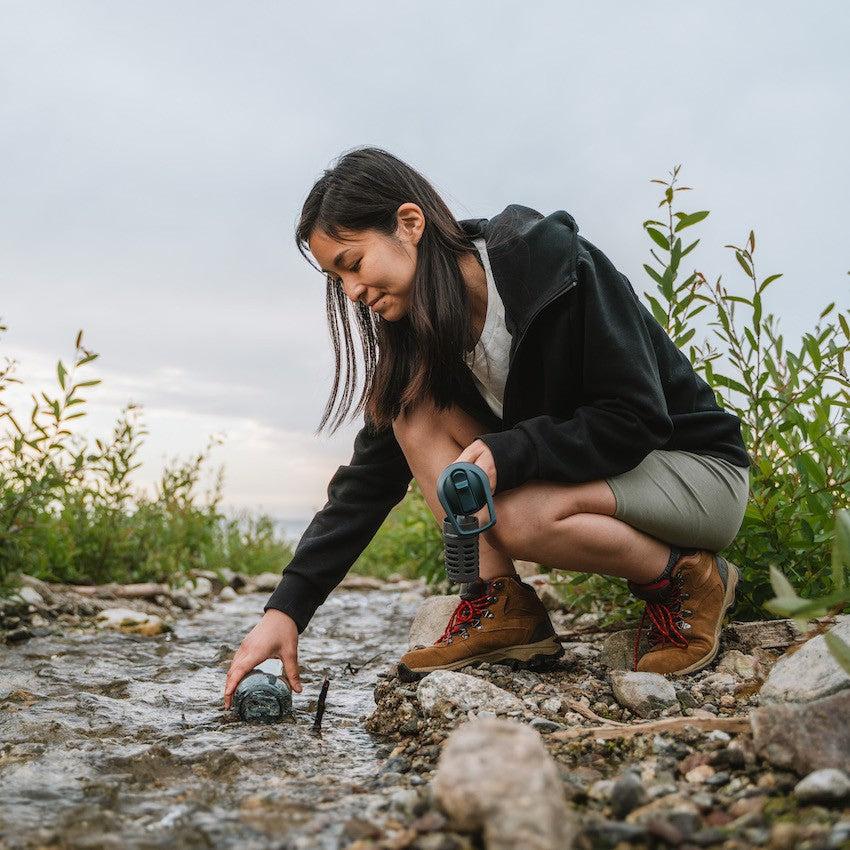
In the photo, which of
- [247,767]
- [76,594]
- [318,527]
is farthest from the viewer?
[76,594]

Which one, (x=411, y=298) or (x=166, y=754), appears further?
(x=411, y=298)

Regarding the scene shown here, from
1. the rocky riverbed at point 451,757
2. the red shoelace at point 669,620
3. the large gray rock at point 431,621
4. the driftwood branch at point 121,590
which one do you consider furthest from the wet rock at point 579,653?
the driftwood branch at point 121,590

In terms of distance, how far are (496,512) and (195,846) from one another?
122 centimetres

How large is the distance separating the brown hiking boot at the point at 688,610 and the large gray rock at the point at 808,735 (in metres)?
0.92

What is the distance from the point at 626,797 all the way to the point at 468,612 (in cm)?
122

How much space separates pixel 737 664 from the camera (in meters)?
2.47

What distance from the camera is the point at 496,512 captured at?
2.40 meters

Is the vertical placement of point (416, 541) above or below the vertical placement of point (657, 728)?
above

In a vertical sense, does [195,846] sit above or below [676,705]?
below

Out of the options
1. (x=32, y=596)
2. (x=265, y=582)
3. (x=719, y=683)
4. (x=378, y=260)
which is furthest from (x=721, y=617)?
(x=265, y=582)

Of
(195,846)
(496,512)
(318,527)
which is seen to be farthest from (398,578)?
(195,846)

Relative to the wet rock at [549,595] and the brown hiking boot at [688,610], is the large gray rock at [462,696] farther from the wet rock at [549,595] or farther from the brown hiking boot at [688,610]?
the wet rock at [549,595]

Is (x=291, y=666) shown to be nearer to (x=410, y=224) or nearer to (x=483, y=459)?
(x=483, y=459)

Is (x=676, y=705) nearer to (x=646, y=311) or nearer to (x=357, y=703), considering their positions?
(x=357, y=703)
